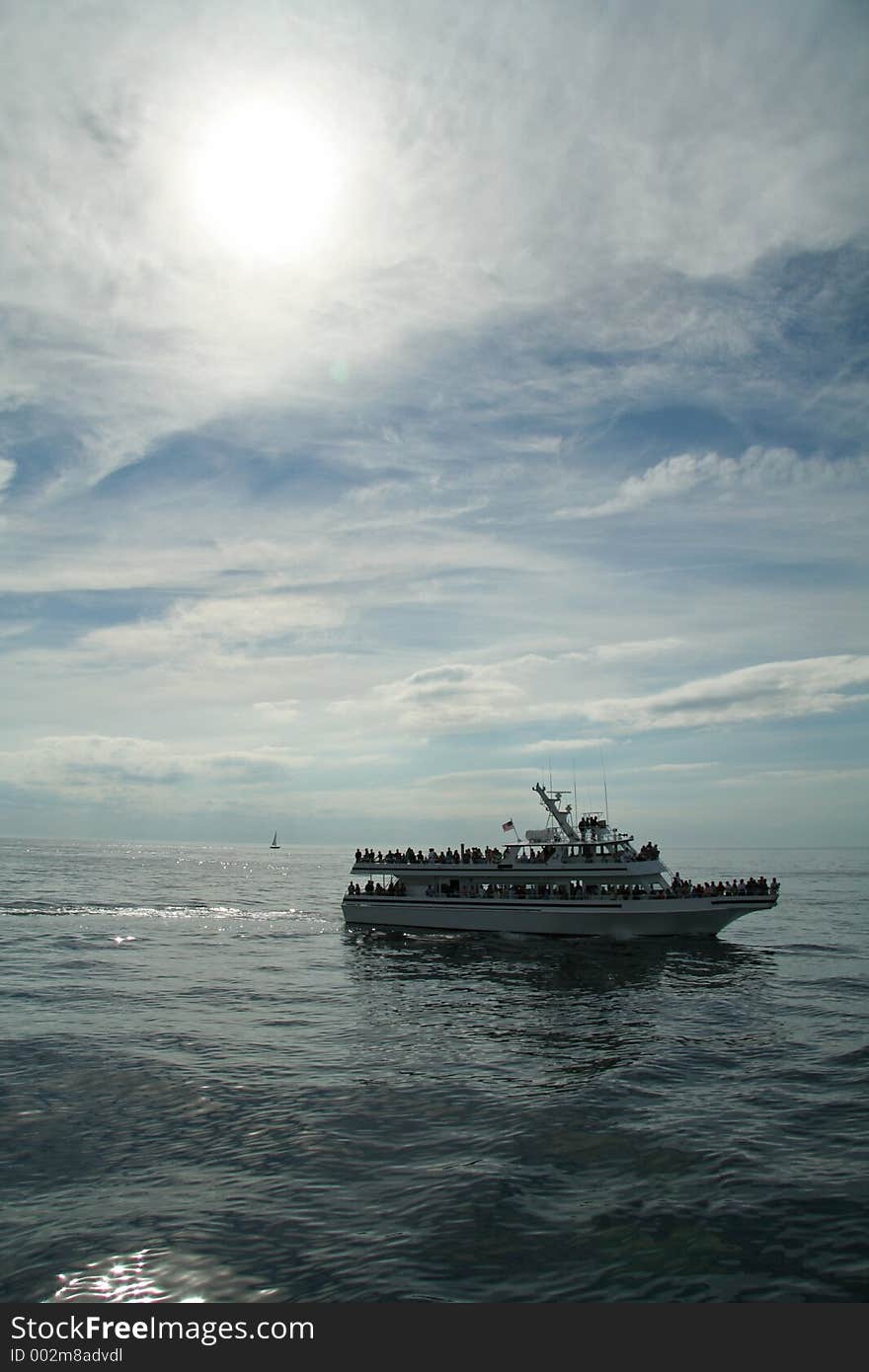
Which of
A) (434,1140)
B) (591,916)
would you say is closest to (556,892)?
(591,916)

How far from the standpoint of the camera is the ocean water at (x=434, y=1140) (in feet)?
38.9

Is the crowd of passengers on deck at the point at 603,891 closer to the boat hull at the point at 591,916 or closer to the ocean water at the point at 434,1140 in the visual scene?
the boat hull at the point at 591,916

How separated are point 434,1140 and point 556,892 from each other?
1489 inches

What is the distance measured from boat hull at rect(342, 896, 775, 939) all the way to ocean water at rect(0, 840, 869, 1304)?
11803mm

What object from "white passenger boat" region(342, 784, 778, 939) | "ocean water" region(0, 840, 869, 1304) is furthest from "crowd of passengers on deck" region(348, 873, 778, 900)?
"ocean water" region(0, 840, 869, 1304)

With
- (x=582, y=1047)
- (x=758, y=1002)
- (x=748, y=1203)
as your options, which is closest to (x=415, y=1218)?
(x=748, y=1203)

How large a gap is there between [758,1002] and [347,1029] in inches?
705

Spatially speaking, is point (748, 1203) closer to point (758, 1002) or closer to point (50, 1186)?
point (50, 1186)

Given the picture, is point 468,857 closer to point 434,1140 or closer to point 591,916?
point 591,916

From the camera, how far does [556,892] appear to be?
176ft

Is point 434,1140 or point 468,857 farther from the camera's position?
point 468,857

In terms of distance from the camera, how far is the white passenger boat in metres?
50.8

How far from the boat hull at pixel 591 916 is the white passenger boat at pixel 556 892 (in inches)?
2.6

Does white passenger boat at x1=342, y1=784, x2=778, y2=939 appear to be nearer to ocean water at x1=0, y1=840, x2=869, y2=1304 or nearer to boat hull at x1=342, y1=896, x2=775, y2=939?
boat hull at x1=342, y1=896, x2=775, y2=939
